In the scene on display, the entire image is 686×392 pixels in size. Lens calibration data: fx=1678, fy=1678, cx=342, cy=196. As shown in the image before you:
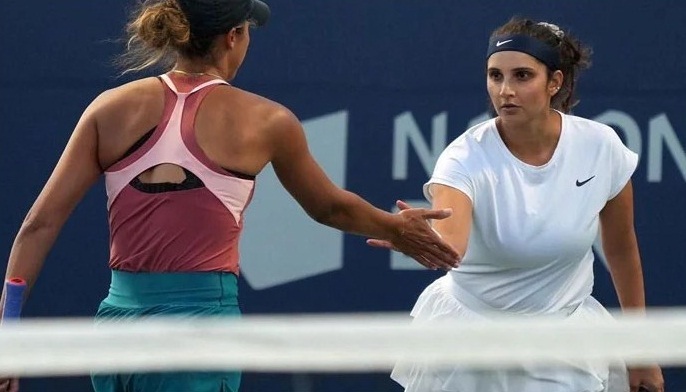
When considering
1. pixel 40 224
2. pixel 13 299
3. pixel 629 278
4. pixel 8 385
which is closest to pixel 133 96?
pixel 40 224

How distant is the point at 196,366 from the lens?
2.84m

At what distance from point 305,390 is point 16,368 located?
19.3 inches

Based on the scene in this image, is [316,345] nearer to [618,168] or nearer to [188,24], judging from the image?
[188,24]

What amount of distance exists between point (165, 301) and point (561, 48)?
1.18m

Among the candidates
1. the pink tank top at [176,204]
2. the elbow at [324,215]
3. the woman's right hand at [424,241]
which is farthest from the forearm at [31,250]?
the woman's right hand at [424,241]

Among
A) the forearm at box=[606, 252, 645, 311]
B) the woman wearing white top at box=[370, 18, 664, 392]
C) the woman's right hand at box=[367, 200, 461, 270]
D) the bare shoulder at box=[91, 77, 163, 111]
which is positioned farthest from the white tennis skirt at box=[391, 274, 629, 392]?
the bare shoulder at box=[91, 77, 163, 111]

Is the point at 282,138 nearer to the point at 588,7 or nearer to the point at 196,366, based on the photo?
the point at 196,366

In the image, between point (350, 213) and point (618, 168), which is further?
point (618, 168)

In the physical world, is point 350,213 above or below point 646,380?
above

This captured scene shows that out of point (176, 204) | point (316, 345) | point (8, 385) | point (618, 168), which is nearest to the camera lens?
point (316, 345)

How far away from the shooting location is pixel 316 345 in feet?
8.93

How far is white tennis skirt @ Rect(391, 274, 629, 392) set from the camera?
3408mm

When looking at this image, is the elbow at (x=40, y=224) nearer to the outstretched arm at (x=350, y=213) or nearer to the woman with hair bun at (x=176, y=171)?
the woman with hair bun at (x=176, y=171)

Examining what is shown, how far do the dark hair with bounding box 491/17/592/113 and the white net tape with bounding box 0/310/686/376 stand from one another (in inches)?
42.8
